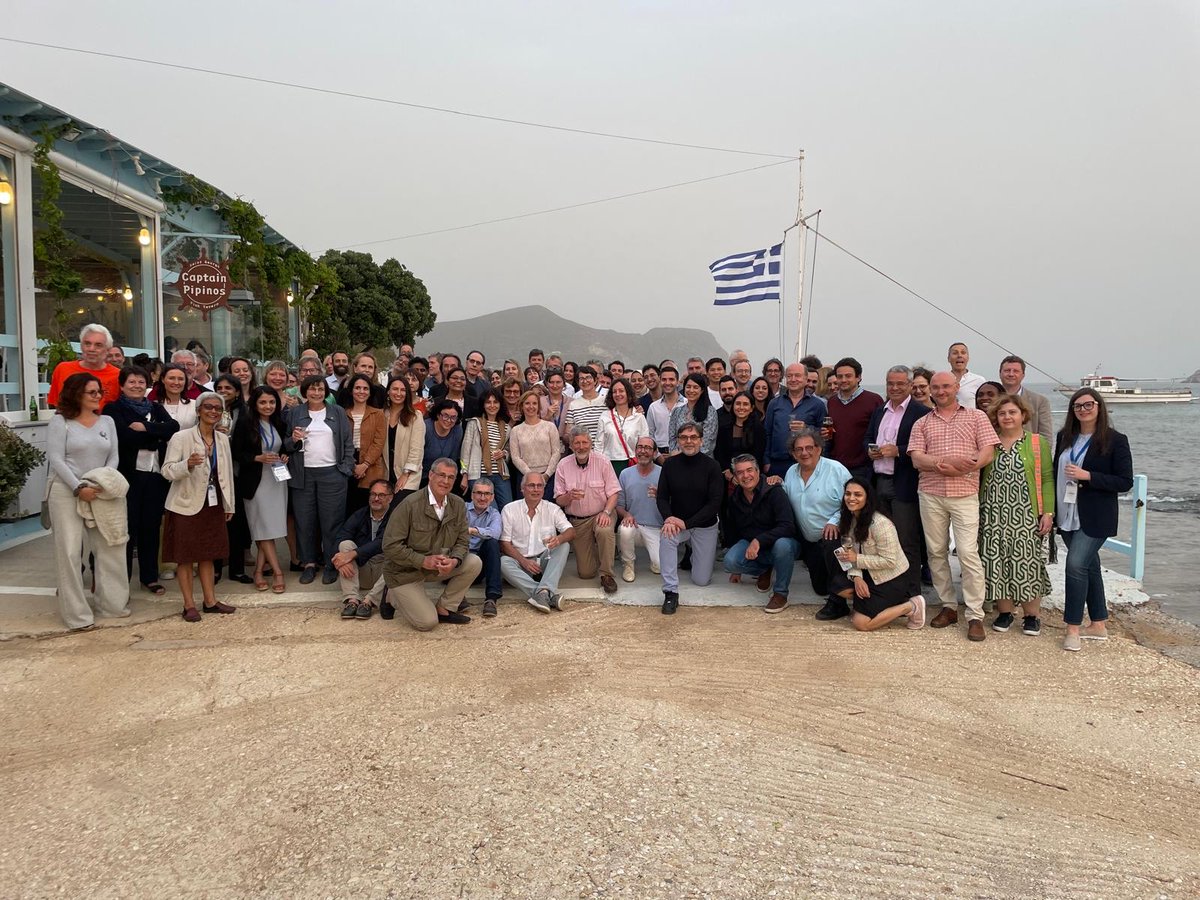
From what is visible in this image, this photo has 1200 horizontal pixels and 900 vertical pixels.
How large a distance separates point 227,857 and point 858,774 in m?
2.71

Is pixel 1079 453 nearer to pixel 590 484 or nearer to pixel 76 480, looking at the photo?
pixel 590 484

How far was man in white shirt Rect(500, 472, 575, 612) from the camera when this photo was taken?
231 inches

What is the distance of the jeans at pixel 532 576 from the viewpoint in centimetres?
582

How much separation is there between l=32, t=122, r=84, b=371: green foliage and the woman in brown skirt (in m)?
4.52

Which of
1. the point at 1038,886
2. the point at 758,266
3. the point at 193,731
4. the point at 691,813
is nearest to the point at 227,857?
the point at 193,731

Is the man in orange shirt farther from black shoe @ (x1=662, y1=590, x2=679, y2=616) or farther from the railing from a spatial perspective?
the railing

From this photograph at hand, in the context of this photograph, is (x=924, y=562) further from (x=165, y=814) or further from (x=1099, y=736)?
(x=165, y=814)

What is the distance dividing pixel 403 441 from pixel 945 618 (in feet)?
15.0

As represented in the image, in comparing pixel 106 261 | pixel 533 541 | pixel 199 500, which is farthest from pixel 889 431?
pixel 106 261

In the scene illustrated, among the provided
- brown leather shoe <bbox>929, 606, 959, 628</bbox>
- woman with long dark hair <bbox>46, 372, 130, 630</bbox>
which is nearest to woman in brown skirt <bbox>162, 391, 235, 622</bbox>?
woman with long dark hair <bbox>46, 372, 130, 630</bbox>

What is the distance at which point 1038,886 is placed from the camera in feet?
8.69

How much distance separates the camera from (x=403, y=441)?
6.25 m

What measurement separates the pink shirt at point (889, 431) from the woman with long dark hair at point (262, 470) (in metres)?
4.83

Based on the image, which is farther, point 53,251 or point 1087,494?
point 53,251
